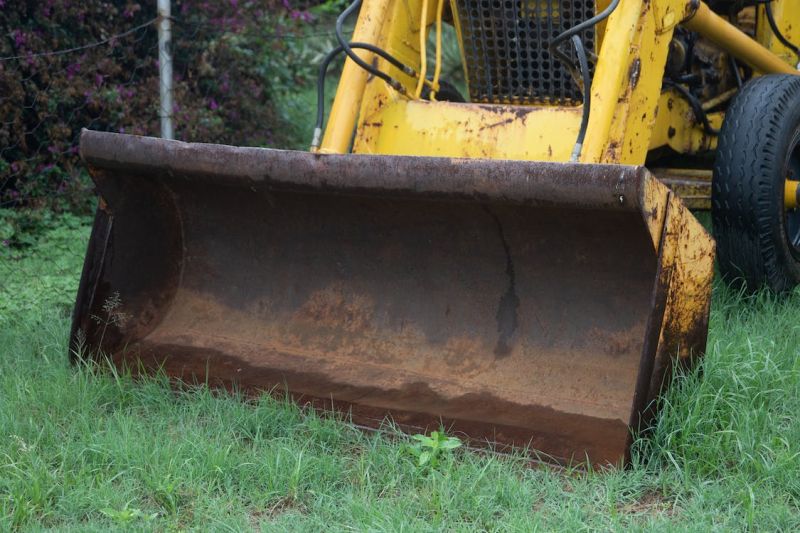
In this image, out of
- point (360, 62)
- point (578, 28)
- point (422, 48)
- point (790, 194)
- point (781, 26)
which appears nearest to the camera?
point (578, 28)

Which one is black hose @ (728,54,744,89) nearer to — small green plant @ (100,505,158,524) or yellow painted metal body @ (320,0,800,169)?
yellow painted metal body @ (320,0,800,169)

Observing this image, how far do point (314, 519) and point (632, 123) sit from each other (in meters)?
1.67

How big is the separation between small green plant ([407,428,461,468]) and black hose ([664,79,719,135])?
196 cm

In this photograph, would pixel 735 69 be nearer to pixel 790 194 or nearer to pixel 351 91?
pixel 790 194

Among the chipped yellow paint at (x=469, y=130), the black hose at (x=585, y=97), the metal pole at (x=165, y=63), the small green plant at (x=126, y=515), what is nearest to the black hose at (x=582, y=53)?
the black hose at (x=585, y=97)

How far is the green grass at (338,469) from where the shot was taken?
2.65 meters

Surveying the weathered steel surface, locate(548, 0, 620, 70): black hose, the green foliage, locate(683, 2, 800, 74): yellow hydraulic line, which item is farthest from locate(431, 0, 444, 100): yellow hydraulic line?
the green foliage

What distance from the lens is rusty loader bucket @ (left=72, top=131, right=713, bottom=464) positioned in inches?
115

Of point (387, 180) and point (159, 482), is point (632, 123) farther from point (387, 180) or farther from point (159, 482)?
point (159, 482)

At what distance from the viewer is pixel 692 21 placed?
3895mm

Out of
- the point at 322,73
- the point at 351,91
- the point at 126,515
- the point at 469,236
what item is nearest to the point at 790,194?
the point at 469,236

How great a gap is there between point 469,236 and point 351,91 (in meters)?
0.75

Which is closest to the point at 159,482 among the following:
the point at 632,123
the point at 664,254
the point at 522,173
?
the point at 522,173

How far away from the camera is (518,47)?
3844 mm
